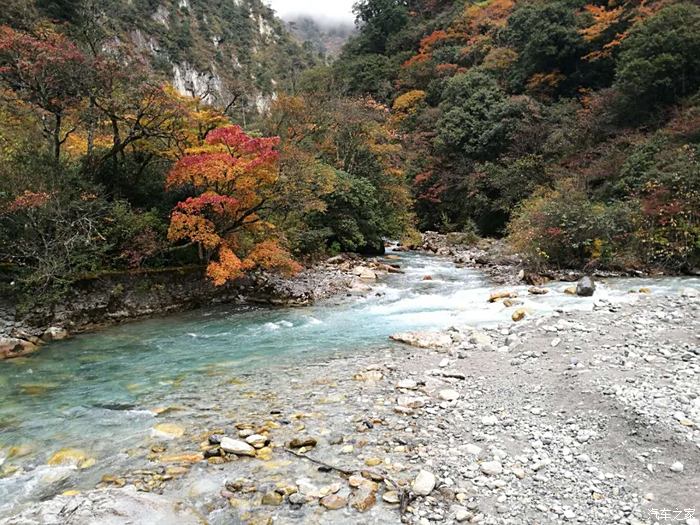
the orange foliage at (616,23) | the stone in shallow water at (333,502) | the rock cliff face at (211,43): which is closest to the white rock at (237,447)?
the stone in shallow water at (333,502)

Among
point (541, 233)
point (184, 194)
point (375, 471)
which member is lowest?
point (375, 471)

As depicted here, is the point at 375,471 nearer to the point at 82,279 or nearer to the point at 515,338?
the point at 515,338

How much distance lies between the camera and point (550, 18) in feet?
107

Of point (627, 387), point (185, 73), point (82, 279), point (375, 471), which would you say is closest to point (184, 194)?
point (82, 279)

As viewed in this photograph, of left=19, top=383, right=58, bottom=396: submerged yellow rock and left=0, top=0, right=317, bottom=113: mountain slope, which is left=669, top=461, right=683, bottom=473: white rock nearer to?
left=19, top=383, right=58, bottom=396: submerged yellow rock

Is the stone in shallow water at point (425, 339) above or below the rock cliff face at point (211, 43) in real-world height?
below

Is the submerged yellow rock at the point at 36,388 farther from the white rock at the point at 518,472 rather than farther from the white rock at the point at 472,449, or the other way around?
the white rock at the point at 518,472

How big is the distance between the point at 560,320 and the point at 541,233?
28.5 feet

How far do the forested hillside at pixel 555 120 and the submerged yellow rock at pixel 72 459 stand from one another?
52.2ft

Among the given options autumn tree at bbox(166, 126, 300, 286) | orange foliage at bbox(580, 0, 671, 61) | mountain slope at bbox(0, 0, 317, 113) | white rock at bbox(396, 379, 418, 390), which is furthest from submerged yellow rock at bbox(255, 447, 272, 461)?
mountain slope at bbox(0, 0, 317, 113)

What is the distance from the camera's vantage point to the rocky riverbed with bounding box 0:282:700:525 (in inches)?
163

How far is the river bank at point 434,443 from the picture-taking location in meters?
4.16

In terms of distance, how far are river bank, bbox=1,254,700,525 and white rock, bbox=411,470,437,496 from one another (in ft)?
0.05

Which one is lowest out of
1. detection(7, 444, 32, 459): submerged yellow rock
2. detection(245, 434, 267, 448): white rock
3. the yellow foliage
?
detection(245, 434, 267, 448): white rock
